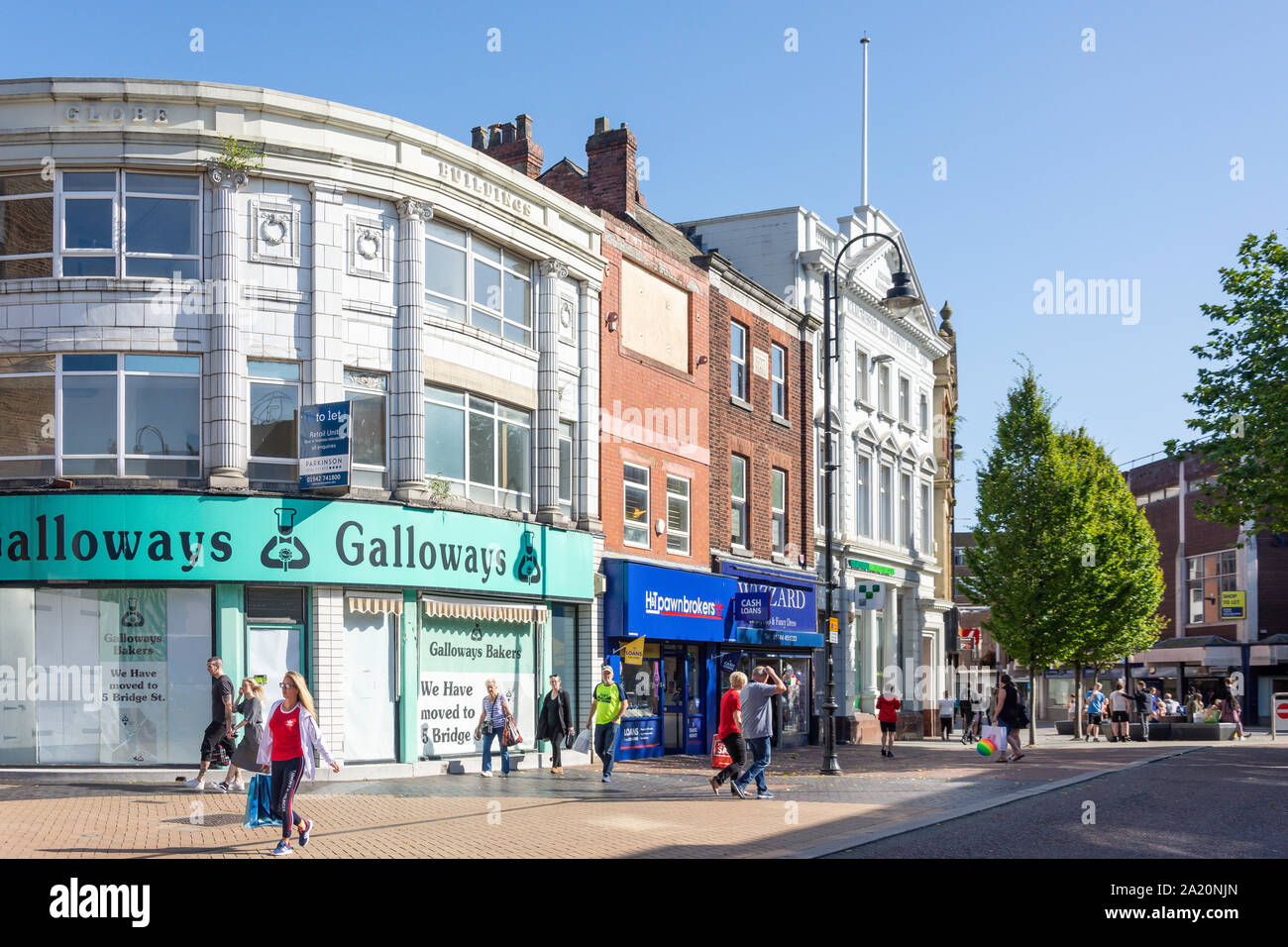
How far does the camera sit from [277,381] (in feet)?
68.5

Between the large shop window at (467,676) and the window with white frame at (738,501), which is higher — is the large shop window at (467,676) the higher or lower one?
the lower one

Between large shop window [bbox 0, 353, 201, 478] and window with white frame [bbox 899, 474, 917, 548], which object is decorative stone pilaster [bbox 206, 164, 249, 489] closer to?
large shop window [bbox 0, 353, 201, 478]

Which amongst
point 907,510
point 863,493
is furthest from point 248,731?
point 907,510

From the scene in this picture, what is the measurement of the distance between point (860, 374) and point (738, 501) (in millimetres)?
9031

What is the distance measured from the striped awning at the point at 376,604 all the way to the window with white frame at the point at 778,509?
14590 mm

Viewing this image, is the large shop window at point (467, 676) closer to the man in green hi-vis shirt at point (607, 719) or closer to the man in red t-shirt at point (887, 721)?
the man in green hi-vis shirt at point (607, 719)

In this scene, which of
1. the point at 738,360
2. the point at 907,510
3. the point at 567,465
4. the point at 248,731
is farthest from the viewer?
the point at 907,510

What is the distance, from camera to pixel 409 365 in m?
22.1

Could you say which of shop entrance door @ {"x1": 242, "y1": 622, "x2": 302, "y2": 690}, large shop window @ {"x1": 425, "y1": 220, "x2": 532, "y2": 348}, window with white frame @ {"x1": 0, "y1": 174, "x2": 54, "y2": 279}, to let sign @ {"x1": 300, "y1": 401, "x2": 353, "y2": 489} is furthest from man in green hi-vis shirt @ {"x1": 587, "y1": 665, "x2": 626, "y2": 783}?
window with white frame @ {"x1": 0, "y1": 174, "x2": 54, "y2": 279}

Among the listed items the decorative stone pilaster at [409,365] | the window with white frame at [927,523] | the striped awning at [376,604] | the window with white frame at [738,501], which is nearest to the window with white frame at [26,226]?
the decorative stone pilaster at [409,365]

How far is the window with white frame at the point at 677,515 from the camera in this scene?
2947 centimetres

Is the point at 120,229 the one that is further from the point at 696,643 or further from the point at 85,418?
the point at 696,643
